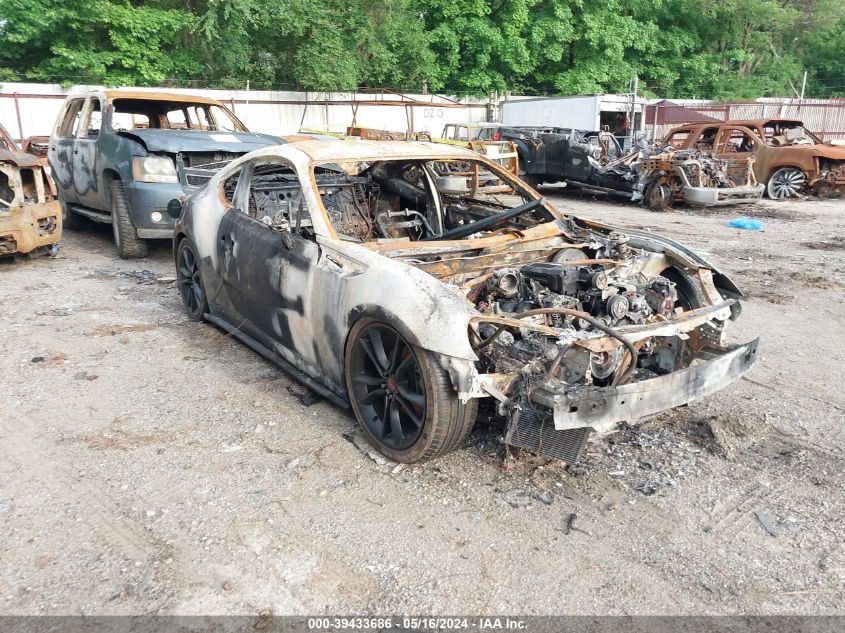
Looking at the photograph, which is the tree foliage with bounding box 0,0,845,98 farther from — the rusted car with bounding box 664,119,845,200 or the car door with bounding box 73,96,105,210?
the rusted car with bounding box 664,119,845,200

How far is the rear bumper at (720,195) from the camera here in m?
12.2

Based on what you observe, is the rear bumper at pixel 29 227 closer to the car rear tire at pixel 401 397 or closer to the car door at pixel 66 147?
→ the car door at pixel 66 147

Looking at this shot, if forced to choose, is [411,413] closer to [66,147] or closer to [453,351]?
[453,351]

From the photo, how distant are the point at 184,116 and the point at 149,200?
232 cm

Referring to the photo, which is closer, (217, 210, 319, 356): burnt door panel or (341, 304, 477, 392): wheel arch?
(341, 304, 477, 392): wheel arch

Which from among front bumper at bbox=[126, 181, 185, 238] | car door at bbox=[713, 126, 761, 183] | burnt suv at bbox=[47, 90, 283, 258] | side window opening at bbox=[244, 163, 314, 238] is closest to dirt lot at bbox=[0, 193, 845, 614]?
side window opening at bbox=[244, 163, 314, 238]

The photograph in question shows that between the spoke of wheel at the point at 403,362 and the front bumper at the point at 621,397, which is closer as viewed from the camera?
the front bumper at the point at 621,397

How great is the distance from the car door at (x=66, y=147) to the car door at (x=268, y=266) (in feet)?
16.1

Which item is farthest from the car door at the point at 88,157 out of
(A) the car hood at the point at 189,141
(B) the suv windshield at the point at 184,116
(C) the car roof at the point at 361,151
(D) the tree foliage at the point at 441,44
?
(D) the tree foliage at the point at 441,44

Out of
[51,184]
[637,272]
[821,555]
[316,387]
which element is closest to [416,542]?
[316,387]

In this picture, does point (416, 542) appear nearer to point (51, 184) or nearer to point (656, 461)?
point (656, 461)

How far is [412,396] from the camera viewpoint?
11.0ft

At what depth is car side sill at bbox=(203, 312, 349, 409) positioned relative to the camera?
12.9 ft

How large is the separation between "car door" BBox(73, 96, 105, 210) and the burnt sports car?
3535 millimetres
